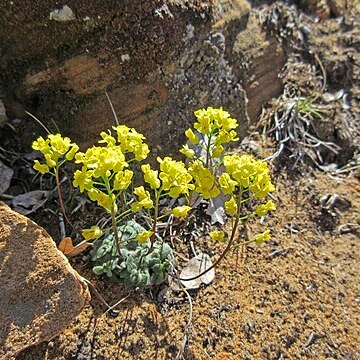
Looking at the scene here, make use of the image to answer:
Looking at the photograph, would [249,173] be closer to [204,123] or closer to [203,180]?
[203,180]

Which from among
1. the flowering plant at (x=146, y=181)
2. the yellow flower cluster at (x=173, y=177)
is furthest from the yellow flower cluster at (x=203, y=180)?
the yellow flower cluster at (x=173, y=177)

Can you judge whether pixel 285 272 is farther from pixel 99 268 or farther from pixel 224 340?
pixel 99 268

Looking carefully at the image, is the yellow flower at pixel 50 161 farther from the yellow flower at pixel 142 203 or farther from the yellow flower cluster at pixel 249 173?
the yellow flower cluster at pixel 249 173

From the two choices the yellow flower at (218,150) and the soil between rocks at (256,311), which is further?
the yellow flower at (218,150)

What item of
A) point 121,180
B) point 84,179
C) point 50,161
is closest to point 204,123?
point 121,180

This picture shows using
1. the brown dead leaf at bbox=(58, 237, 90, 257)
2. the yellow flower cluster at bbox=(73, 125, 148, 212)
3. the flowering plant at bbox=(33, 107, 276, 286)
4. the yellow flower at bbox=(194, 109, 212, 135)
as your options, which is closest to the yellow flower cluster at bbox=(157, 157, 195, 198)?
the flowering plant at bbox=(33, 107, 276, 286)

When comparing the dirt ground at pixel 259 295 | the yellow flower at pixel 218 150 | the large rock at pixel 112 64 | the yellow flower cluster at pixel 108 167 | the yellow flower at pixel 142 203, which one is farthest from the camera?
the large rock at pixel 112 64

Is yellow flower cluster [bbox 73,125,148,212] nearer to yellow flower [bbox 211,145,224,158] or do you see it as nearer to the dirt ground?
yellow flower [bbox 211,145,224,158]
